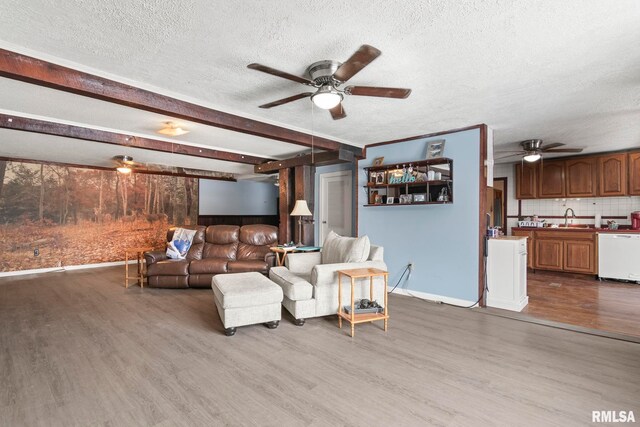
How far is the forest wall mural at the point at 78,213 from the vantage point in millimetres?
5871

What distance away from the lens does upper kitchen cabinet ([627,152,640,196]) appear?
524 cm

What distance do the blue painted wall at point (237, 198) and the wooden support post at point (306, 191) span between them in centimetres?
380

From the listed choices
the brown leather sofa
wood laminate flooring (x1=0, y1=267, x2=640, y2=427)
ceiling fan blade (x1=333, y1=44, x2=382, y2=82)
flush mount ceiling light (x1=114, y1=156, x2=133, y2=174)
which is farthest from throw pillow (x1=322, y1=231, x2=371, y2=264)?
flush mount ceiling light (x1=114, y1=156, x2=133, y2=174)

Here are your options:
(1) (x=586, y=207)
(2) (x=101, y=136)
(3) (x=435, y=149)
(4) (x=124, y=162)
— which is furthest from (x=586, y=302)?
(4) (x=124, y=162)

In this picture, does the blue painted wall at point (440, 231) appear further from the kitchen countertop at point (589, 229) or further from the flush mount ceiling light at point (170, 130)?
the kitchen countertop at point (589, 229)

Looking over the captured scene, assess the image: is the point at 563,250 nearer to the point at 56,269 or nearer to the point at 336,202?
the point at 336,202

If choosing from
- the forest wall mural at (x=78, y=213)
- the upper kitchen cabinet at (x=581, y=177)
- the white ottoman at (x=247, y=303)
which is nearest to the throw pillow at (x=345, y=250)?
the white ottoman at (x=247, y=303)

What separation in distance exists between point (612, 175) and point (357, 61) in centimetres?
607

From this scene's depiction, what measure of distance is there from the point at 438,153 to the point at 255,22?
308 centimetres

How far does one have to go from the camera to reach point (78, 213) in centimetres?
652

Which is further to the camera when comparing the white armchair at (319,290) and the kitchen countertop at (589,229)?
the kitchen countertop at (589,229)

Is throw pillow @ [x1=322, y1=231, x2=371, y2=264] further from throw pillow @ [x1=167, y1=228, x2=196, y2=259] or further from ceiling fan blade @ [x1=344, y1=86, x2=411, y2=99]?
throw pillow @ [x1=167, y1=228, x2=196, y2=259]

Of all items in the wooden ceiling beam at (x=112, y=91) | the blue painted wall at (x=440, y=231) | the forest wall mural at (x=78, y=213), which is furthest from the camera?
the forest wall mural at (x=78, y=213)

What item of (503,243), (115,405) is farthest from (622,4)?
(115,405)
